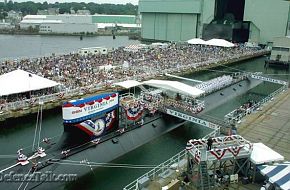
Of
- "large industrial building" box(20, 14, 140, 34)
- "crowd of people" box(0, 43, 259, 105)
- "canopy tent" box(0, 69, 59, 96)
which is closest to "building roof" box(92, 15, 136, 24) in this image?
"large industrial building" box(20, 14, 140, 34)

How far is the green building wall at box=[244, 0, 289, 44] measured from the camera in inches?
2847

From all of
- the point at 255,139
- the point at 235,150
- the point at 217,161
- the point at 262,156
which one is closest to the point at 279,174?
the point at 262,156

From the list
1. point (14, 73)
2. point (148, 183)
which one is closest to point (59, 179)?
point (148, 183)

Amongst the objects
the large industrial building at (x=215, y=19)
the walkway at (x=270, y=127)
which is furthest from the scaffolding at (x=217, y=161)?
the large industrial building at (x=215, y=19)

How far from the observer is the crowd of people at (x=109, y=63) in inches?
1416

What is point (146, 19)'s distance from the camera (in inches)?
3967

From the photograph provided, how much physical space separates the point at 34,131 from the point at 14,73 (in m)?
7.49

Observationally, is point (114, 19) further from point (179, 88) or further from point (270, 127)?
point (270, 127)

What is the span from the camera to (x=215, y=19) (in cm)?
8350

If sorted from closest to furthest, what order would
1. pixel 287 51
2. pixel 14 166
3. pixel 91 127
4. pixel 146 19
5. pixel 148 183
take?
1. pixel 148 183
2. pixel 14 166
3. pixel 91 127
4. pixel 287 51
5. pixel 146 19

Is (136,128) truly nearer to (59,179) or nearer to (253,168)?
(59,179)

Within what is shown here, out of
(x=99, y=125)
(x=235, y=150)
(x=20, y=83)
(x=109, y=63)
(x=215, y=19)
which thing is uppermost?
(x=215, y=19)

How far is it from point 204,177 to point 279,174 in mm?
2932

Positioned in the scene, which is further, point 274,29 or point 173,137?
point 274,29
